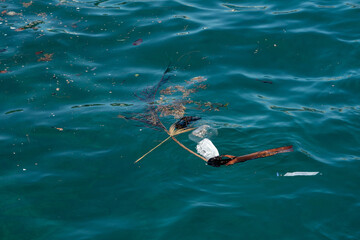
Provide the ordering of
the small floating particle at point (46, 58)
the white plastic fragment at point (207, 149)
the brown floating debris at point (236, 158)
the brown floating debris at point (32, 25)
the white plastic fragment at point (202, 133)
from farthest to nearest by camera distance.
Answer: the brown floating debris at point (32, 25) < the small floating particle at point (46, 58) < the white plastic fragment at point (202, 133) < the white plastic fragment at point (207, 149) < the brown floating debris at point (236, 158)

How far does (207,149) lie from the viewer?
3746 millimetres

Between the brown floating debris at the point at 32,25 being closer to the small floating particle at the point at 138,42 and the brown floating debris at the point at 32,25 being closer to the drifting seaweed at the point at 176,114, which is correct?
the small floating particle at the point at 138,42

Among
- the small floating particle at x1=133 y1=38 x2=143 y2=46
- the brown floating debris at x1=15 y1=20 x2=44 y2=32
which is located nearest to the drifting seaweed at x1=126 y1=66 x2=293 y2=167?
the small floating particle at x1=133 y1=38 x2=143 y2=46

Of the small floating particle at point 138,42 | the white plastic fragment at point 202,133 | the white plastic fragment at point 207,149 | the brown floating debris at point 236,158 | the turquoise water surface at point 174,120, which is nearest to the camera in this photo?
the turquoise water surface at point 174,120

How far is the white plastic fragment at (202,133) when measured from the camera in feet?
12.9

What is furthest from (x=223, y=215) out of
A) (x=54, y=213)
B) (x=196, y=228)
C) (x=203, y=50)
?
(x=203, y=50)

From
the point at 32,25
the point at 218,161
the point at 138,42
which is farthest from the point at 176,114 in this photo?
the point at 32,25

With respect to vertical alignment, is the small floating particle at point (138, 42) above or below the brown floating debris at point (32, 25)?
below

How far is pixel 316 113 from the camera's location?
4.36 m

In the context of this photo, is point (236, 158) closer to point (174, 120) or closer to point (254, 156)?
point (254, 156)

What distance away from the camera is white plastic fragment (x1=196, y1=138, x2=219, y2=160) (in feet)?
12.2

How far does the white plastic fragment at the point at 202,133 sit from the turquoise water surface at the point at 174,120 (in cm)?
8

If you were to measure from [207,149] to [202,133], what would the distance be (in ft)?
0.88

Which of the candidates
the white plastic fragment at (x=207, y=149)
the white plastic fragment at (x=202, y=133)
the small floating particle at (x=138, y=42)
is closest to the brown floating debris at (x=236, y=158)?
the white plastic fragment at (x=207, y=149)
